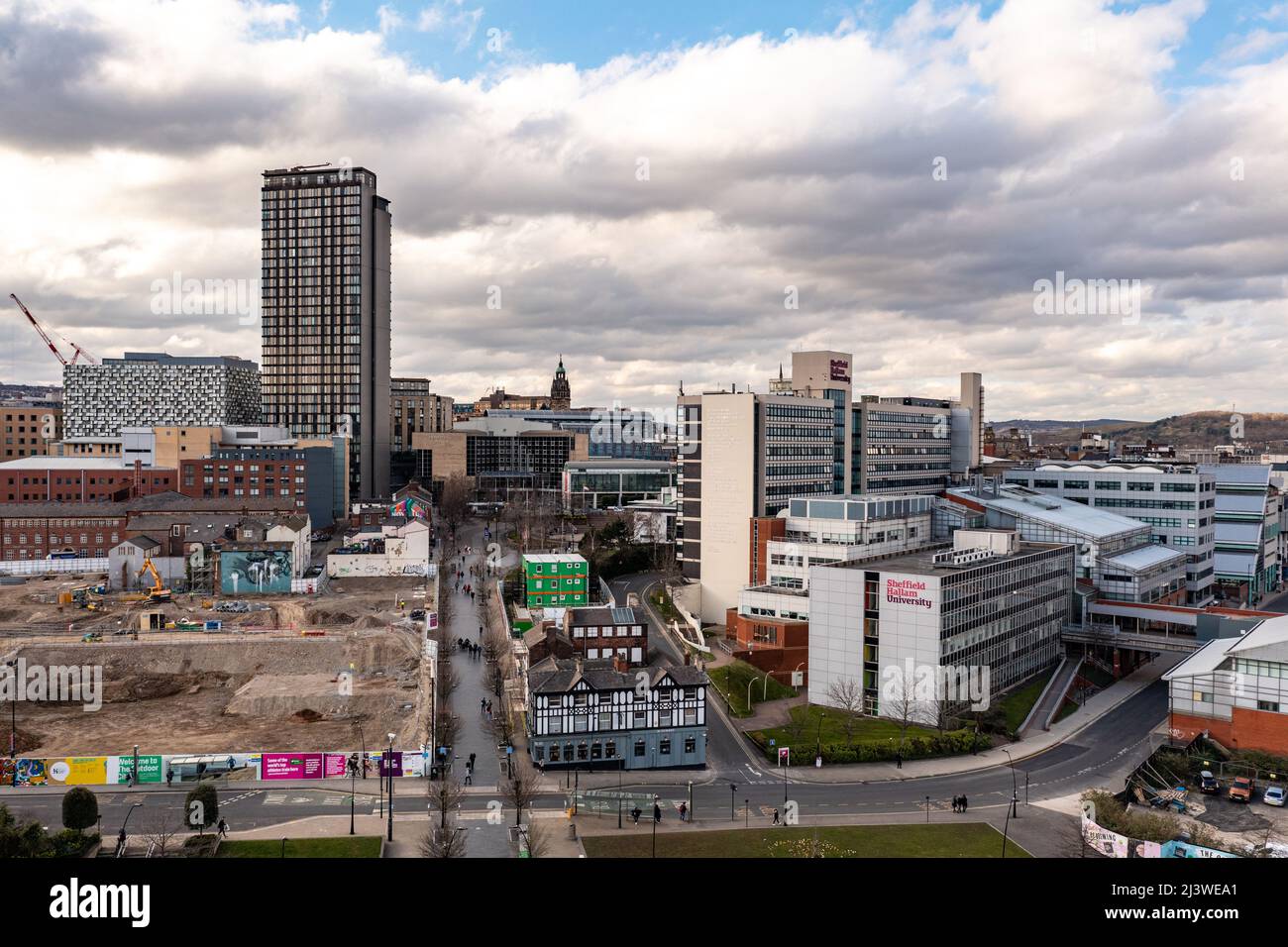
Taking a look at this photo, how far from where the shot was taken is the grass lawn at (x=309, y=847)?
90.3 ft

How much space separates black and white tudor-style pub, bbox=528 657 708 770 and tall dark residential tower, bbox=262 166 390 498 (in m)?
84.3

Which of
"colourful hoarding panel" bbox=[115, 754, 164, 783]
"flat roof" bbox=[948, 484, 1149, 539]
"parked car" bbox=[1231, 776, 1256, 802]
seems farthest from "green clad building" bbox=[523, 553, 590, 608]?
"parked car" bbox=[1231, 776, 1256, 802]

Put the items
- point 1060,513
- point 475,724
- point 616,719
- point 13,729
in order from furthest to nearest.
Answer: point 1060,513 < point 475,724 < point 13,729 < point 616,719

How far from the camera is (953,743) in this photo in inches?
1539

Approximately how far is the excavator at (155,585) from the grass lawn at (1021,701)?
51143mm

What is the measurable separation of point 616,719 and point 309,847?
40.4 feet

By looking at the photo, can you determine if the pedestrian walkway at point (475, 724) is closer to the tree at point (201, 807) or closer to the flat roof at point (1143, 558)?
the tree at point (201, 807)

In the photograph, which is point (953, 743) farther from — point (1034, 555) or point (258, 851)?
point (258, 851)

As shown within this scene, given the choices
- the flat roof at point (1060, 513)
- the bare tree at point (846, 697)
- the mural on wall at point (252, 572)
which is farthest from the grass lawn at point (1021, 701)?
the mural on wall at point (252, 572)

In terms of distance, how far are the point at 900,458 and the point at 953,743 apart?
4559cm

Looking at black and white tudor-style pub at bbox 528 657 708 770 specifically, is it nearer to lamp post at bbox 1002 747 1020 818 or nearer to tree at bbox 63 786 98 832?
lamp post at bbox 1002 747 1020 818

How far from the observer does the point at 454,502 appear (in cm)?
11431
